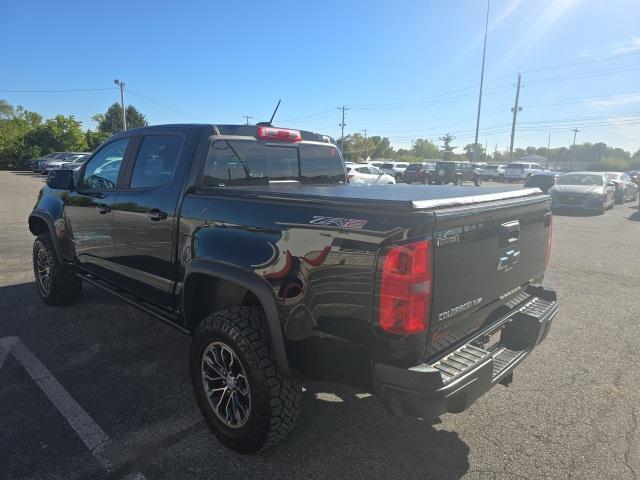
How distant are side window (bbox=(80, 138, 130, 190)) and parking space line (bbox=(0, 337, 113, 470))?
156 centimetres

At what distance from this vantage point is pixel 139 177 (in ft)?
11.6

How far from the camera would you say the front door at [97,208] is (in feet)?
12.5

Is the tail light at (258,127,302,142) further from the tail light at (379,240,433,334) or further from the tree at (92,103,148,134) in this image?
the tree at (92,103,148,134)

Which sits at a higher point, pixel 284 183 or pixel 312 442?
pixel 284 183

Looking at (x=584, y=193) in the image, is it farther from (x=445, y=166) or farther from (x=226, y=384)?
(x=445, y=166)

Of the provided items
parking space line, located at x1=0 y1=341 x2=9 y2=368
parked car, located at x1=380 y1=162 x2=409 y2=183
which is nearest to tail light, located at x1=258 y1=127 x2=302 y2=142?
parking space line, located at x1=0 y1=341 x2=9 y2=368

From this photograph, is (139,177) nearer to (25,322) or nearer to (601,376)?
(25,322)

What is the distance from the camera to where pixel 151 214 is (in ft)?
10.6

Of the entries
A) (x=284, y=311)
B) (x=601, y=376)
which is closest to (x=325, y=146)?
(x=284, y=311)

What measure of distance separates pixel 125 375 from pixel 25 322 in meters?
1.81

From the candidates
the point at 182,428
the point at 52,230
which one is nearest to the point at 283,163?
the point at 182,428

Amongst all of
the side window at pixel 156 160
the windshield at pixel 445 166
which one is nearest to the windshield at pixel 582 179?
the windshield at pixel 445 166

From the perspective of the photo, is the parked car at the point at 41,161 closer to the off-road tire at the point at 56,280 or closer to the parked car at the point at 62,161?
the parked car at the point at 62,161

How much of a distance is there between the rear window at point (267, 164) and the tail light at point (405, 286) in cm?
167
